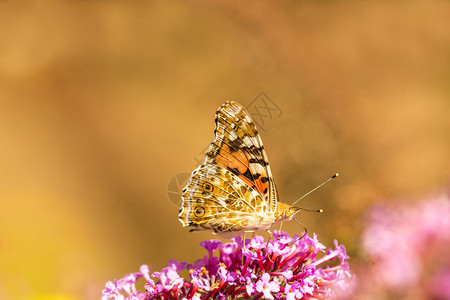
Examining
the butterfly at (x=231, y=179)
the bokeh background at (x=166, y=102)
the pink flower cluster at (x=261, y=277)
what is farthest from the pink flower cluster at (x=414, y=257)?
the bokeh background at (x=166, y=102)

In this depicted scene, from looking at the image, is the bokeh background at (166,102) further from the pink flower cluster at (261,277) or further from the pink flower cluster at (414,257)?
the pink flower cluster at (414,257)

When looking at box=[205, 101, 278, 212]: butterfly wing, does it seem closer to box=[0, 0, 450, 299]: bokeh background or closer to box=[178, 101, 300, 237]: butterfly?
A: box=[178, 101, 300, 237]: butterfly

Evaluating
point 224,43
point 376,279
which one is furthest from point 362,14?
point 376,279

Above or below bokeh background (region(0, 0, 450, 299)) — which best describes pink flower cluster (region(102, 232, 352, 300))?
below

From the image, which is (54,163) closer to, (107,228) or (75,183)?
(75,183)

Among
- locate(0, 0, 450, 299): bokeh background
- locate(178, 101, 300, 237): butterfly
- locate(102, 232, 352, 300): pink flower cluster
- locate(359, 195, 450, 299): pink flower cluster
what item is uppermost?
locate(0, 0, 450, 299): bokeh background

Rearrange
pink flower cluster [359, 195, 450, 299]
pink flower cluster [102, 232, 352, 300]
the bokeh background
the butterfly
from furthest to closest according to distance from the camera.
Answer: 1. the bokeh background
2. the butterfly
3. pink flower cluster [102, 232, 352, 300]
4. pink flower cluster [359, 195, 450, 299]

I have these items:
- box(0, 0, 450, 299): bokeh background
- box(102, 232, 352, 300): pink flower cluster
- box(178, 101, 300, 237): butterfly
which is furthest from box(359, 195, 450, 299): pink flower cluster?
box(0, 0, 450, 299): bokeh background
